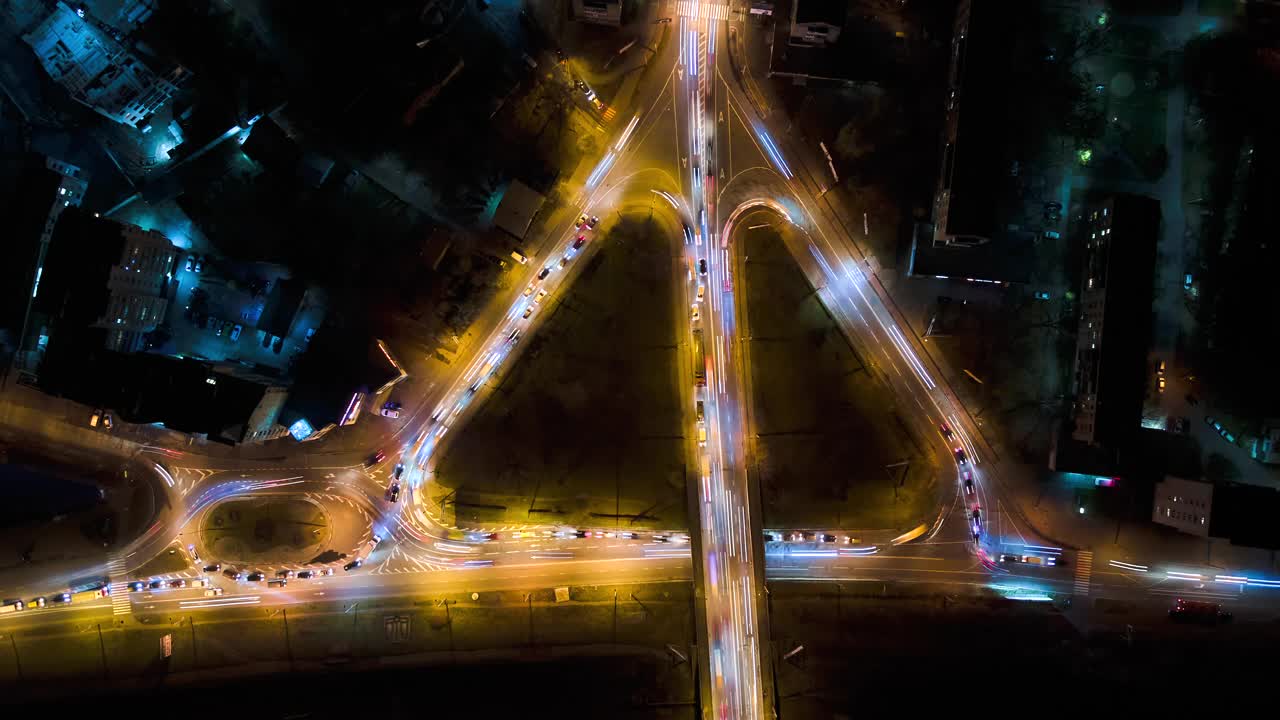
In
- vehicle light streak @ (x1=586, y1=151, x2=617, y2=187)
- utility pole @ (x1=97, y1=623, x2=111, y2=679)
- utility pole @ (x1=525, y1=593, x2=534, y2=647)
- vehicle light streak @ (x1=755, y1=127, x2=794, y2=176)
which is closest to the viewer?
utility pole @ (x1=97, y1=623, x2=111, y2=679)

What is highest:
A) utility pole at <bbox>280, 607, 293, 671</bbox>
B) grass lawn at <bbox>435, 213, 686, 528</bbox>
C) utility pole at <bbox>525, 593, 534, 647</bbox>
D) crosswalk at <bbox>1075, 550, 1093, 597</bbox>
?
grass lawn at <bbox>435, 213, 686, 528</bbox>

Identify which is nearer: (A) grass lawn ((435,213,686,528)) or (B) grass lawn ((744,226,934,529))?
(A) grass lawn ((435,213,686,528))

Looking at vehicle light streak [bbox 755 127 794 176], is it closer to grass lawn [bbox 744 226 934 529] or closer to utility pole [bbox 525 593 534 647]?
grass lawn [bbox 744 226 934 529]

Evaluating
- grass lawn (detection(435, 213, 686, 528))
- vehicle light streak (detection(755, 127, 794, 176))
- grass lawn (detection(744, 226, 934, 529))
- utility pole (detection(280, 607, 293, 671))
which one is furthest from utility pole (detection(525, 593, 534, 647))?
vehicle light streak (detection(755, 127, 794, 176))

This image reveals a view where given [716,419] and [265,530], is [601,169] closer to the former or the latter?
[716,419]

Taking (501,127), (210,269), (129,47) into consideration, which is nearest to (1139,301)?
(501,127)

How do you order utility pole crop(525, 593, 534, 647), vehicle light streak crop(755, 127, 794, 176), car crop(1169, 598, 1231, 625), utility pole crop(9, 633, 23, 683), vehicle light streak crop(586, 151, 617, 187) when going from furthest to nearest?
car crop(1169, 598, 1231, 625), vehicle light streak crop(755, 127, 794, 176), vehicle light streak crop(586, 151, 617, 187), utility pole crop(525, 593, 534, 647), utility pole crop(9, 633, 23, 683)
